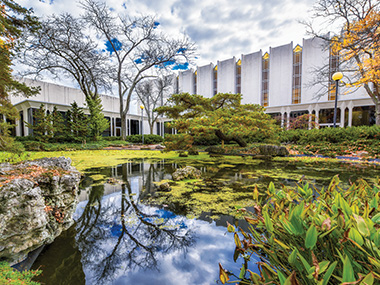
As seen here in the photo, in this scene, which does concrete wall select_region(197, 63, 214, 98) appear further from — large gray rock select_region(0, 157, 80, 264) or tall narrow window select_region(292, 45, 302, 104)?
large gray rock select_region(0, 157, 80, 264)

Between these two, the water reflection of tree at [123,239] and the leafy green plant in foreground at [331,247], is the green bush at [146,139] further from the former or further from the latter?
the leafy green plant in foreground at [331,247]

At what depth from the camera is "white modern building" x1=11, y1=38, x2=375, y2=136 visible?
17969mm

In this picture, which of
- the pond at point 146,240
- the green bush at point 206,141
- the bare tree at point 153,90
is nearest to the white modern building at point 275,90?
the bare tree at point 153,90

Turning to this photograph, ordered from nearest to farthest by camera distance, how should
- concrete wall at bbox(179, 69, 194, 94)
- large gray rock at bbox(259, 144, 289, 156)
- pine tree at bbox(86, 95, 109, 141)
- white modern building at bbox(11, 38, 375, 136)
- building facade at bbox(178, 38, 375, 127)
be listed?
large gray rock at bbox(259, 144, 289, 156) < pine tree at bbox(86, 95, 109, 141) < white modern building at bbox(11, 38, 375, 136) < building facade at bbox(178, 38, 375, 127) < concrete wall at bbox(179, 69, 194, 94)

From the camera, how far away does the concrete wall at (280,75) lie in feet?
70.7

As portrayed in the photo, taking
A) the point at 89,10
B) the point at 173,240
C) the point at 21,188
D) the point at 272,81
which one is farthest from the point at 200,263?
the point at 272,81

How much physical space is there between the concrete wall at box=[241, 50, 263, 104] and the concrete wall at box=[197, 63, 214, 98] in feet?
15.9

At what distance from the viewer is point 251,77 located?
24.1m

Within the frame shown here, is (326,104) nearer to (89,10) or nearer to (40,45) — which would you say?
(89,10)

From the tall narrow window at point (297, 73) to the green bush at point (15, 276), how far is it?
25.3 metres

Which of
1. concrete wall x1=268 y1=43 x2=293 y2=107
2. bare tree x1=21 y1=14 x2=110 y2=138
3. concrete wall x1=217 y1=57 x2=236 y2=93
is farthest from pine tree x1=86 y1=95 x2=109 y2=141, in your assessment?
concrete wall x1=268 y1=43 x2=293 y2=107

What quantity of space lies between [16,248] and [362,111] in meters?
26.9

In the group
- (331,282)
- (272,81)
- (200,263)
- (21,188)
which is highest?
(272,81)

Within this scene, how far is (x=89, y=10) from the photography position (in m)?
14.0
